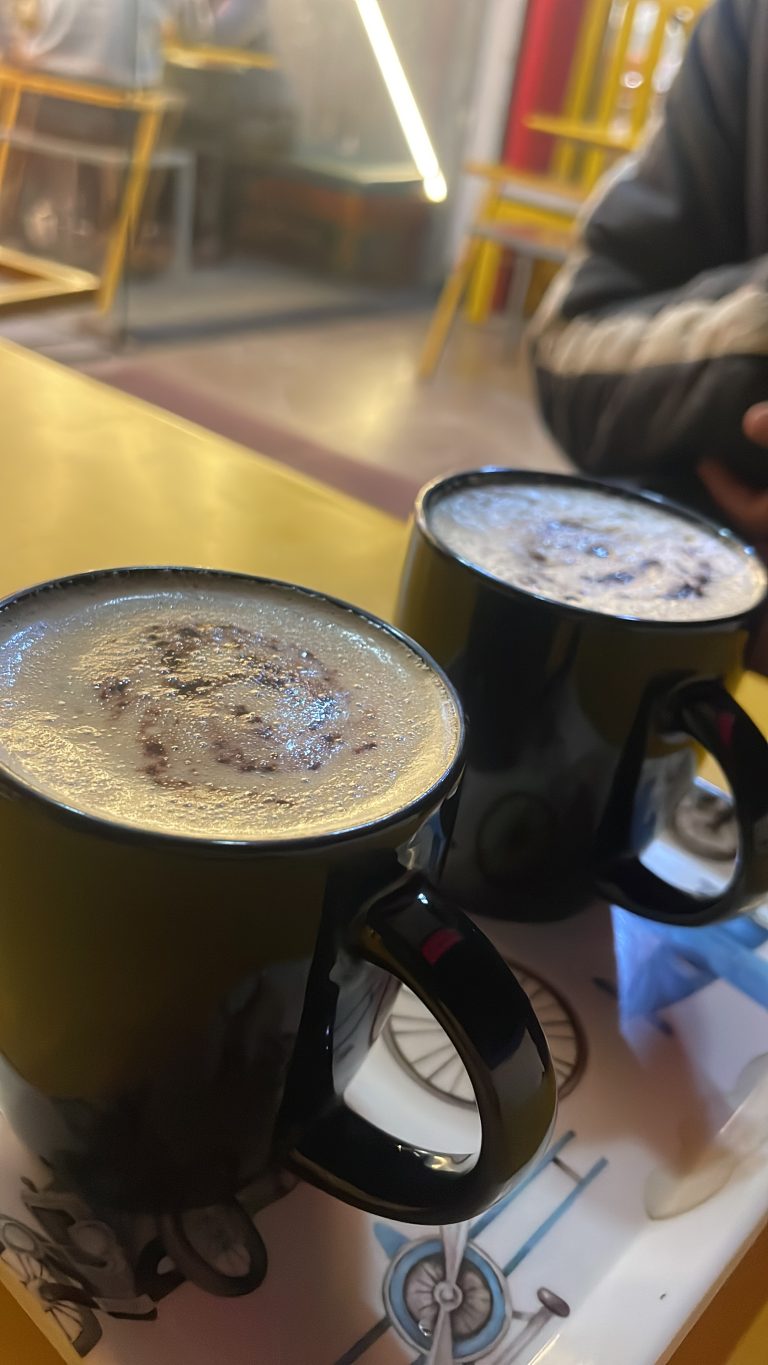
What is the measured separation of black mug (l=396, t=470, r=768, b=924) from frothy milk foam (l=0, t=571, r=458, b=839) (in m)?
0.04

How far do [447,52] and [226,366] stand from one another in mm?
1187

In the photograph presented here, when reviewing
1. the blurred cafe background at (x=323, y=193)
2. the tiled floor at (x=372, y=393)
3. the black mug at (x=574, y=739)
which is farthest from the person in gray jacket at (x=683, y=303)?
the tiled floor at (x=372, y=393)

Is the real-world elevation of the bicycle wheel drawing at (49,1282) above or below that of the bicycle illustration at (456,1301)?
above

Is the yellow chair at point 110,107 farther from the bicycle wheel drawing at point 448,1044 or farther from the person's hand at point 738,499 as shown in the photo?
the bicycle wheel drawing at point 448,1044

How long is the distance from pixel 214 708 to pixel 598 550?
179mm

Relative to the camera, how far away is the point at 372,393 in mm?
2561

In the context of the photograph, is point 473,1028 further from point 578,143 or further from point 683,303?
point 578,143

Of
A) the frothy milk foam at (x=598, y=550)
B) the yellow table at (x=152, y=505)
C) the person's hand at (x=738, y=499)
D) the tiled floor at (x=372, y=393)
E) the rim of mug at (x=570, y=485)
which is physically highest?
the rim of mug at (x=570, y=485)

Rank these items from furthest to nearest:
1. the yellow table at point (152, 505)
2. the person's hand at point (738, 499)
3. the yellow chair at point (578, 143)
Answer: the yellow chair at point (578, 143), the person's hand at point (738, 499), the yellow table at point (152, 505)

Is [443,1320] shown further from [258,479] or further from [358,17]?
[358,17]

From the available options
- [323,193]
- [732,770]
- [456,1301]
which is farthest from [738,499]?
[323,193]

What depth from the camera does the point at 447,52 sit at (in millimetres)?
2977

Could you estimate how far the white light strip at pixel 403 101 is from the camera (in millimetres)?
2715

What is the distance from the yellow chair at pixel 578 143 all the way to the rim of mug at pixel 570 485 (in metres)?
2.19
